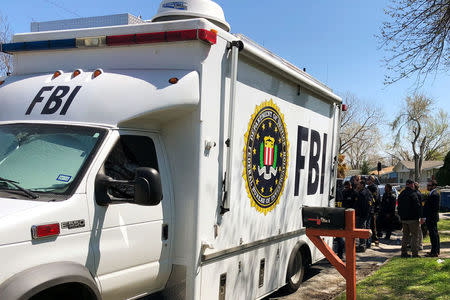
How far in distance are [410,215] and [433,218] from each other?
0.56 metres

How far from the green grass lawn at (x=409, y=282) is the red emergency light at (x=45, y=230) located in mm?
4656

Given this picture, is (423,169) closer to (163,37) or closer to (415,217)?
(415,217)

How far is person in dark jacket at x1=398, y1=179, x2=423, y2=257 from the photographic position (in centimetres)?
983

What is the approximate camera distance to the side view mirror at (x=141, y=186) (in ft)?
10.7

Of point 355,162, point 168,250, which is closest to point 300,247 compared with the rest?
point 168,250

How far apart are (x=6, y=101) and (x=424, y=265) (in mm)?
7529

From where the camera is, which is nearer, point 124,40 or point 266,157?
point 124,40

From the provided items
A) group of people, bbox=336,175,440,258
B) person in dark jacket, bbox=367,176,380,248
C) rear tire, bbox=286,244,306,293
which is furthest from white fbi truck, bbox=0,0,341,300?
person in dark jacket, bbox=367,176,380,248

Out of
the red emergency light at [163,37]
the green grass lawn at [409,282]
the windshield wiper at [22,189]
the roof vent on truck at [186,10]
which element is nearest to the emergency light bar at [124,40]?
the red emergency light at [163,37]

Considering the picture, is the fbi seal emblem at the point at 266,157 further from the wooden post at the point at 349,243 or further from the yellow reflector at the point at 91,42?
the yellow reflector at the point at 91,42

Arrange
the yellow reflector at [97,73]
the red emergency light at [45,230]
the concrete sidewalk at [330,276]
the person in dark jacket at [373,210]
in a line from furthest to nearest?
the person in dark jacket at [373,210], the concrete sidewalk at [330,276], the yellow reflector at [97,73], the red emergency light at [45,230]

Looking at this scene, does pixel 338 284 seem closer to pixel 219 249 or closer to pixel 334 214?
pixel 334 214

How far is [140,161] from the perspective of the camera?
13.0 feet

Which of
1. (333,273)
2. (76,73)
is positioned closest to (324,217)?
(333,273)
